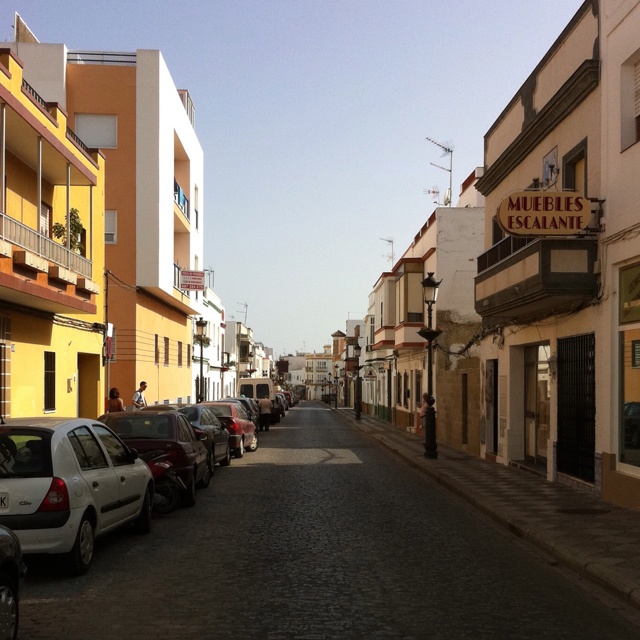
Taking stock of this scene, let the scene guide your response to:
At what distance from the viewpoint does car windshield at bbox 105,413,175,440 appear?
12.5 meters

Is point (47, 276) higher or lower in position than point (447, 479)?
higher

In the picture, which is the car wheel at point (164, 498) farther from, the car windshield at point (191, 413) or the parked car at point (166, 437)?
Answer: the car windshield at point (191, 413)

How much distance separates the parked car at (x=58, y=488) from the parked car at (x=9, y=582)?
195cm

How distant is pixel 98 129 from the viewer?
1129 inches

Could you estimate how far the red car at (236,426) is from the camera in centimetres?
2108

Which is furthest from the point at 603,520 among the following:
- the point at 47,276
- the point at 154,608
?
the point at 47,276

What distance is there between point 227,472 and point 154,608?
37.1ft

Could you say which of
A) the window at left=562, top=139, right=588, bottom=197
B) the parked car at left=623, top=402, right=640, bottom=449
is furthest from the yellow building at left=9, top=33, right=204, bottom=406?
the parked car at left=623, top=402, right=640, bottom=449

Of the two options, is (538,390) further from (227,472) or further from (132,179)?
(132,179)

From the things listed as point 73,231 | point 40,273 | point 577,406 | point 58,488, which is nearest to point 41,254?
point 40,273

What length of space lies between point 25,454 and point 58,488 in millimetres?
478

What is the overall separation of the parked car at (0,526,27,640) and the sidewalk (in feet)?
15.6

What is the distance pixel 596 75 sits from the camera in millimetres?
13391

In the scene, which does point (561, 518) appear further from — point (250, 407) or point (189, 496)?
point (250, 407)
